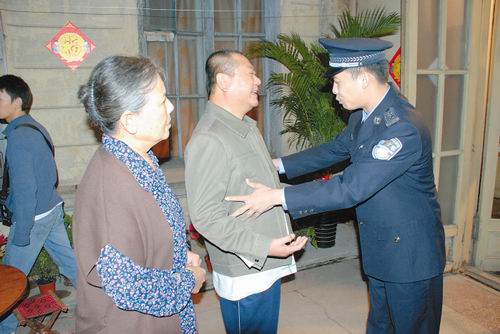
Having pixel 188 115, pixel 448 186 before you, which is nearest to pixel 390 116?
pixel 448 186

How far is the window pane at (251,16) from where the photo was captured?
5266mm

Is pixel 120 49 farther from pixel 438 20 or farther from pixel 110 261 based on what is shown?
pixel 110 261

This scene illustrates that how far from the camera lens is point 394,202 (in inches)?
81.3

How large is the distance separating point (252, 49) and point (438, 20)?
2110 mm

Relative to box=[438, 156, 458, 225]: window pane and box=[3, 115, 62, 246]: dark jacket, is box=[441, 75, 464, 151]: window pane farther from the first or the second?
box=[3, 115, 62, 246]: dark jacket

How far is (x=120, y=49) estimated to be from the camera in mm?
4512

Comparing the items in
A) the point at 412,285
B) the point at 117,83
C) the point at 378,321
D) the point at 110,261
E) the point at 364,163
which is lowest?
the point at 378,321

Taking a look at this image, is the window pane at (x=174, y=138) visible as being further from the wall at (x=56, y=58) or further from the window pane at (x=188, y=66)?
the wall at (x=56, y=58)

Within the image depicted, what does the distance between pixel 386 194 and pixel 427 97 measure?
1972mm

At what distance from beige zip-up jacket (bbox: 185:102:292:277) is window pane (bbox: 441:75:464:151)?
2396 millimetres

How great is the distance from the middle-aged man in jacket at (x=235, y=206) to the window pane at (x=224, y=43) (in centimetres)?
329

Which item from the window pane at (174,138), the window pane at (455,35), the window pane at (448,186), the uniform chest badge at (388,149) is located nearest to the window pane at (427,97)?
the window pane at (455,35)

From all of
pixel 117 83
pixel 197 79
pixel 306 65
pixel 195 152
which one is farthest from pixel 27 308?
pixel 306 65

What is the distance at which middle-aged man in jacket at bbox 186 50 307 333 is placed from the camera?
1873 mm
